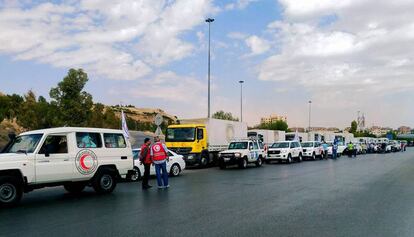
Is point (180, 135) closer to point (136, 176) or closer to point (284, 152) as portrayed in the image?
point (136, 176)

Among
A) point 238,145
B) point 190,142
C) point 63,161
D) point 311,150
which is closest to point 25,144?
point 63,161

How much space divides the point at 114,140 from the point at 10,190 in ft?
11.9

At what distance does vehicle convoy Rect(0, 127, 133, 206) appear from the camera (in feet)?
34.9

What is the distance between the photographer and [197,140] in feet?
87.7

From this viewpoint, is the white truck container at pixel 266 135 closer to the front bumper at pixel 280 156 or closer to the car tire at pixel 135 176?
the front bumper at pixel 280 156

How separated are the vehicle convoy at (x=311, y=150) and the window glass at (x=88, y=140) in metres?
28.6

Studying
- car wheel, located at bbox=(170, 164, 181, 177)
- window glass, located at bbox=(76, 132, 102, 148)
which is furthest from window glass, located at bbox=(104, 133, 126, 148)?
car wheel, located at bbox=(170, 164, 181, 177)

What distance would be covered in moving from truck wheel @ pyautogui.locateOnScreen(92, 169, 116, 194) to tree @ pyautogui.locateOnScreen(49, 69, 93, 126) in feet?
107

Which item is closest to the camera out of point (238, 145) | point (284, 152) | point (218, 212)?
point (218, 212)

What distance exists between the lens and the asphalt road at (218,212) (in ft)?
25.0

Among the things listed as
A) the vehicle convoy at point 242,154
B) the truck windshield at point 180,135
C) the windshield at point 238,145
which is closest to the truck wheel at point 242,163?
the vehicle convoy at point 242,154

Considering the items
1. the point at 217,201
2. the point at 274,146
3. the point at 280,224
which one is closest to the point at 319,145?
the point at 274,146

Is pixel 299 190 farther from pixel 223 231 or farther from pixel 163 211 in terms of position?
pixel 223 231

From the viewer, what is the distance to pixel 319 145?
137 ft
